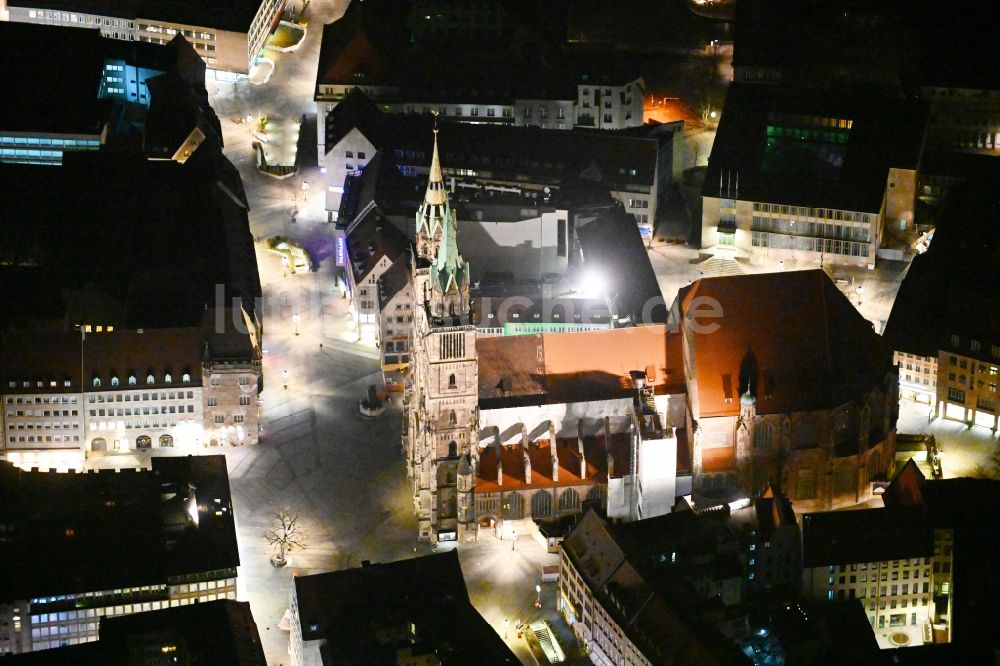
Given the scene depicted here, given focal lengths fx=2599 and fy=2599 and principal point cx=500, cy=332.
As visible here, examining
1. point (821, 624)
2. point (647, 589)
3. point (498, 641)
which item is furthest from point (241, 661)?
point (821, 624)

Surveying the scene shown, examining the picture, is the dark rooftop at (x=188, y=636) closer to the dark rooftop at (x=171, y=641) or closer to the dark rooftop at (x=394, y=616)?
the dark rooftop at (x=171, y=641)

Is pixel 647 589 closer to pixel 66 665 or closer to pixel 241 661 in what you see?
pixel 241 661

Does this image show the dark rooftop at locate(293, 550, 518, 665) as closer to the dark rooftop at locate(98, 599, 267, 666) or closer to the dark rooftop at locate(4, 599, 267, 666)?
the dark rooftop at locate(98, 599, 267, 666)

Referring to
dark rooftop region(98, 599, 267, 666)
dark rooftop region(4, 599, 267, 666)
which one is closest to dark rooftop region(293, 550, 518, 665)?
dark rooftop region(98, 599, 267, 666)

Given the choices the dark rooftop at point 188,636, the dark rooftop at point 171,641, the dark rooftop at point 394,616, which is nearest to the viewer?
the dark rooftop at point 171,641

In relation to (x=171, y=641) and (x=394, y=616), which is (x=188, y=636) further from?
(x=394, y=616)

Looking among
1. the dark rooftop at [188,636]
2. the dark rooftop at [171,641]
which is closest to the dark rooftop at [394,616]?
the dark rooftop at [188,636]

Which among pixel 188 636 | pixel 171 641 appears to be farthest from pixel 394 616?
pixel 171 641

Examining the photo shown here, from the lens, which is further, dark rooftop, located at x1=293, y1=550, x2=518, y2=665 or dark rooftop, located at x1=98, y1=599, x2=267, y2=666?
dark rooftop, located at x1=293, y1=550, x2=518, y2=665
